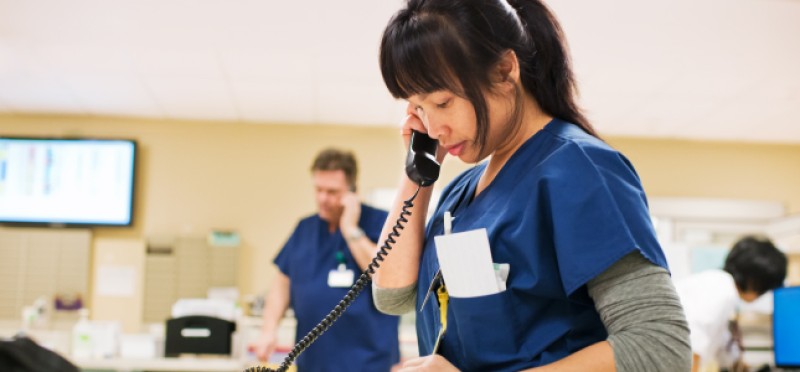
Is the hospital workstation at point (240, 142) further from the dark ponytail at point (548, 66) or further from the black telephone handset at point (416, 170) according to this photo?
the dark ponytail at point (548, 66)

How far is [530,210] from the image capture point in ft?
2.90

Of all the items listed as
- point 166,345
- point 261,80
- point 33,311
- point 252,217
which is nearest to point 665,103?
point 261,80

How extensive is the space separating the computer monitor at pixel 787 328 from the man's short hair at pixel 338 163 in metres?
1.88

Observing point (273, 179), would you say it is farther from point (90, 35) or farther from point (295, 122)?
point (90, 35)

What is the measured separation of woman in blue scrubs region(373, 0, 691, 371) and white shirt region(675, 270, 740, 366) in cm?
232

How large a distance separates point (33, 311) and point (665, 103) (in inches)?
191

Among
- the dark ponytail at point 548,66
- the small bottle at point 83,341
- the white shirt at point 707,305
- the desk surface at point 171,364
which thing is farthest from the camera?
the small bottle at point 83,341

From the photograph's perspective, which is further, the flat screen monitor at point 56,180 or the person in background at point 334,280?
the flat screen monitor at point 56,180

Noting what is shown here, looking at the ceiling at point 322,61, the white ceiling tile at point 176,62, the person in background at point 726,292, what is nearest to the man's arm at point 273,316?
the ceiling at point 322,61

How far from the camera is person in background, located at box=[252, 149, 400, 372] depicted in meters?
2.68

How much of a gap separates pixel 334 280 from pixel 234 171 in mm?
3804

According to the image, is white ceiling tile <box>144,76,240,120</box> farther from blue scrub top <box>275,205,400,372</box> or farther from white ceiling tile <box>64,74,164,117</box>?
blue scrub top <box>275,205,400,372</box>

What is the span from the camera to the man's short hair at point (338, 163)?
3068mm

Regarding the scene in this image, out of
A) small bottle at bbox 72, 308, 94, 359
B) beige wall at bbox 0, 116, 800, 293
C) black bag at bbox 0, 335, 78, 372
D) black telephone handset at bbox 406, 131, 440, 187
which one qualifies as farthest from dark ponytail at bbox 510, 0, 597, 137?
beige wall at bbox 0, 116, 800, 293
